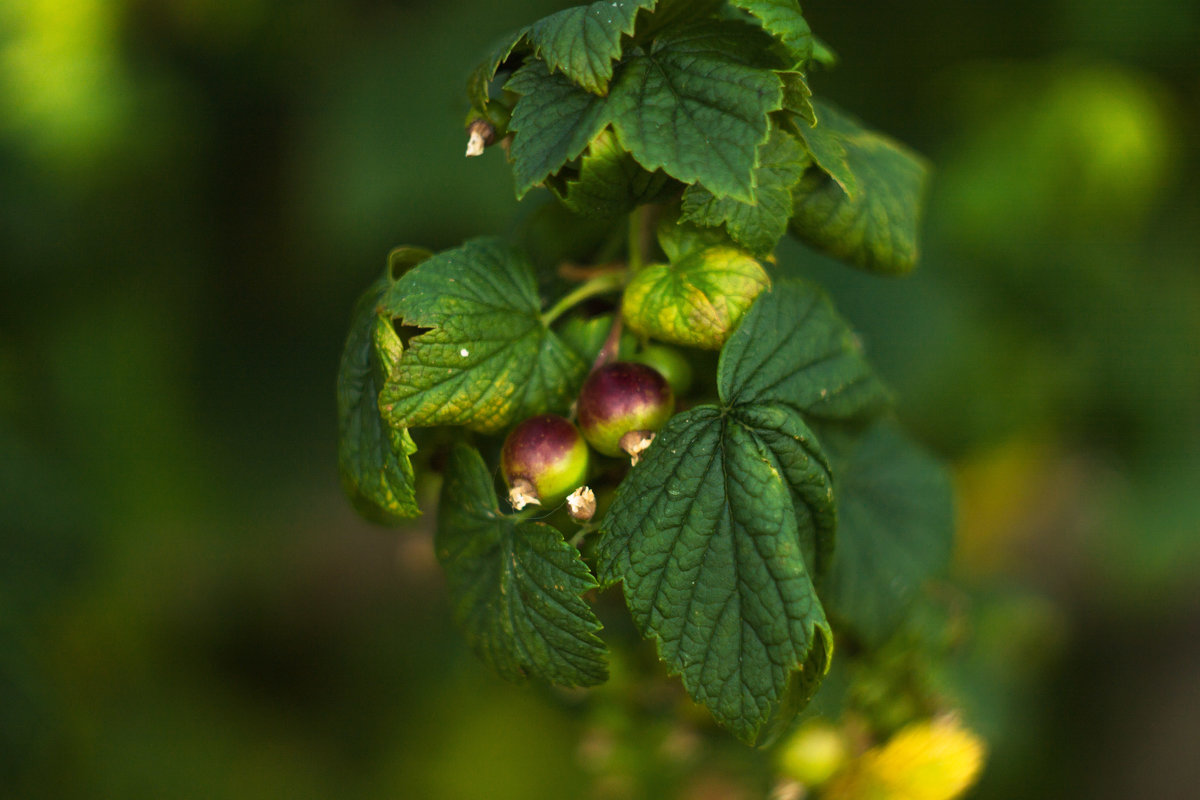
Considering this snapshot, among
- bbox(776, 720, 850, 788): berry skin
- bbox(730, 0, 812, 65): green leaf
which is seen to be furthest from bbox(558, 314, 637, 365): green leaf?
bbox(776, 720, 850, 788): berry skin

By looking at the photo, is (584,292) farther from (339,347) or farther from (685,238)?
(339,347)

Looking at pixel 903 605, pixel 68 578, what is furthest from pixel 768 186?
pixel 68 578

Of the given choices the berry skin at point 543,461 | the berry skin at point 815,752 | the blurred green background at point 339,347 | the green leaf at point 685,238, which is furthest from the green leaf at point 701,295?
the blurred green background at point 339,347

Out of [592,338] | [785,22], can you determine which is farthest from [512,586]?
[785,22]

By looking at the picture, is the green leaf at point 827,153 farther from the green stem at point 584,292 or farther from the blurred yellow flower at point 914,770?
the blurred yellow flower at point 914,770

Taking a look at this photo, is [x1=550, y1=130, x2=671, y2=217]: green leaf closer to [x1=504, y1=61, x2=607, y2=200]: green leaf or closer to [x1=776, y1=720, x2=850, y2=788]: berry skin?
[x1=504, y1=61, x2=607, y2=200]: green leaf

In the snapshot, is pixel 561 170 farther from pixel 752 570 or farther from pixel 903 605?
pixel 903 605
